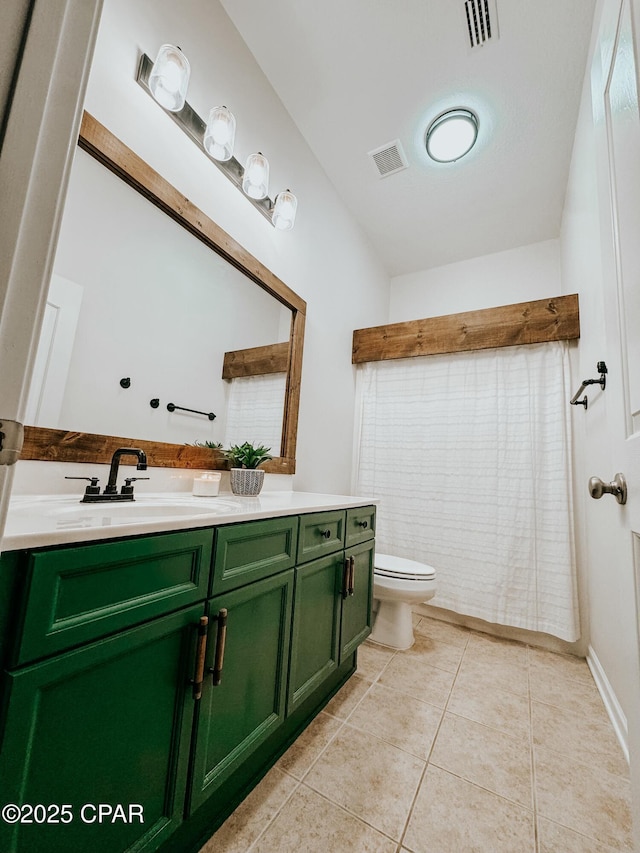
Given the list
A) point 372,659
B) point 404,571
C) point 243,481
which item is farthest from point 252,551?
point 372,659

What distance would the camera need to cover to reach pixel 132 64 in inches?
48.5

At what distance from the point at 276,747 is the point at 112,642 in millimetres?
891

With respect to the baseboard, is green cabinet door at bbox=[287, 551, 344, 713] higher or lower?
higher

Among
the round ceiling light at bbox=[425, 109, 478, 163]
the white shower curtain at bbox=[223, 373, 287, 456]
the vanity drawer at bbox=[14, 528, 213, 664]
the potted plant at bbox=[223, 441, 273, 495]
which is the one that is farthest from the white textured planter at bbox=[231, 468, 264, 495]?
the round ceiling light at bbox=[425, 109, 478, 163]

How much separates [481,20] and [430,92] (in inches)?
12.9

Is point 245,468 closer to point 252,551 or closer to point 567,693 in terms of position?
point 252,551

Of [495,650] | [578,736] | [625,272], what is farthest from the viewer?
[495,650]

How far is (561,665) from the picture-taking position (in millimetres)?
1868

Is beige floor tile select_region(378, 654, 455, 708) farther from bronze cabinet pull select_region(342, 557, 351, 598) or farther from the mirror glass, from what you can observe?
the mirror glass

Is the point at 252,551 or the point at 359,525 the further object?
the point at 359,525

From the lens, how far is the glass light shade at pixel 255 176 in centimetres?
165

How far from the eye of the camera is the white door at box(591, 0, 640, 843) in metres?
0.66

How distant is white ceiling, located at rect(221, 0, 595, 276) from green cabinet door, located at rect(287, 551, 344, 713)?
2.33m

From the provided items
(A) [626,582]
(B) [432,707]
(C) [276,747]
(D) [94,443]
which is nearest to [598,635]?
(B) [432,707]
